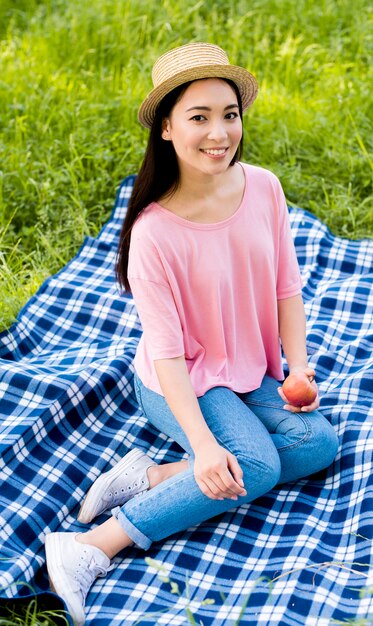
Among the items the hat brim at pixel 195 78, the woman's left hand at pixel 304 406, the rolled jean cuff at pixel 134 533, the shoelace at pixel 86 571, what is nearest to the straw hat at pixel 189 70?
the hat brim at pixel 195 78

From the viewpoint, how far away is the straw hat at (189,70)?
2.51 m

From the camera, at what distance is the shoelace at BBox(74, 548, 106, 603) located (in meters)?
2.48

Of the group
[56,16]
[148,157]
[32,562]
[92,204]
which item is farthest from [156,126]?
[56,16]

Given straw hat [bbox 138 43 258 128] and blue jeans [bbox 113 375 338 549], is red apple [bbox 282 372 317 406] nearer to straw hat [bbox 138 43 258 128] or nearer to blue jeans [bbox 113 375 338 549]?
blue jeans [bbox 113 375 338 549]

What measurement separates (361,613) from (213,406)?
0.73 meters

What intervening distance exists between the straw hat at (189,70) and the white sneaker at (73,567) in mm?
1252

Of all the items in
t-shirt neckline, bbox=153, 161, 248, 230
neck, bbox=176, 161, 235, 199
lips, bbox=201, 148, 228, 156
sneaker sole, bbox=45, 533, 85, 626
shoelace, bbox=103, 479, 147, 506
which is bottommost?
sneaker sole, bbox=45, 533, 85, 626

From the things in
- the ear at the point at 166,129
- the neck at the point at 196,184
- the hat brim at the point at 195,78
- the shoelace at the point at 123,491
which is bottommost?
the shoelace at the point at 123,491

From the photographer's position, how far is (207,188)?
278 cm

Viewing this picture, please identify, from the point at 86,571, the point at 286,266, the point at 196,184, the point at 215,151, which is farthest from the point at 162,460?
the point at 215,151

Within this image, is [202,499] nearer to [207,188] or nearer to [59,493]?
[59,493]

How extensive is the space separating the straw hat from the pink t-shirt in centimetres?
35

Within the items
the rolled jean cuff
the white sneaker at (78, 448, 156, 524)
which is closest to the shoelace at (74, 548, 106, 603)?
the rolled jean cuff

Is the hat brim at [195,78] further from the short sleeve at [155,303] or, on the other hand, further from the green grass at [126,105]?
the green grass at [126,105]
